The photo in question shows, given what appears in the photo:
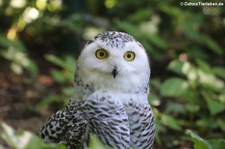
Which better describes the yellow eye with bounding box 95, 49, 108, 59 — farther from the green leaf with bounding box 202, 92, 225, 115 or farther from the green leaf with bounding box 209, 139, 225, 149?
the green leaf with bounding box 202, 92, 225, 115

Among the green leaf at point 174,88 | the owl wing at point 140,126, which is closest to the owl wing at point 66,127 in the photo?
the owl wing at point 140,126

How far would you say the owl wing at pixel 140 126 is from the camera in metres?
2.63

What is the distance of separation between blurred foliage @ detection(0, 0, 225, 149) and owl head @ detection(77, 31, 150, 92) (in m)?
1.49

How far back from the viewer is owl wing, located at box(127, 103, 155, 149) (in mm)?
2629

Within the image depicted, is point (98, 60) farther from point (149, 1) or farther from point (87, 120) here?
point (149, 1)

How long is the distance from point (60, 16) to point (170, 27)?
1.35 metres

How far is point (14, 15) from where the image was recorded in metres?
5.94

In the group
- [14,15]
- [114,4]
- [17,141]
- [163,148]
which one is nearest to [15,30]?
[14,15]

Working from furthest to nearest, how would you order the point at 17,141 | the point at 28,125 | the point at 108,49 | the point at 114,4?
the point at 114,4 < the point at 28,125 < the point at 108,49 < the point at 17,141

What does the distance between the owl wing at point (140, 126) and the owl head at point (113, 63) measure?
104 mm

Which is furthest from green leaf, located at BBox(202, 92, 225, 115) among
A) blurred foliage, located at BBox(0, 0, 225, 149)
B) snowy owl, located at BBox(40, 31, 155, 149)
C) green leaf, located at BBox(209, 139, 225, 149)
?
green leaf, located at BBox(209, 139, 225, 149)

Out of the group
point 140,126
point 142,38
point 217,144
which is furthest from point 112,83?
point 142,38

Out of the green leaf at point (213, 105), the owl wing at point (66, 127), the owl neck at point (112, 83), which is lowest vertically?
the green leaf at point (213, 105)

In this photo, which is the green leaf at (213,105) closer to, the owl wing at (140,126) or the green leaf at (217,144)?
the owl wing at (140,126)
